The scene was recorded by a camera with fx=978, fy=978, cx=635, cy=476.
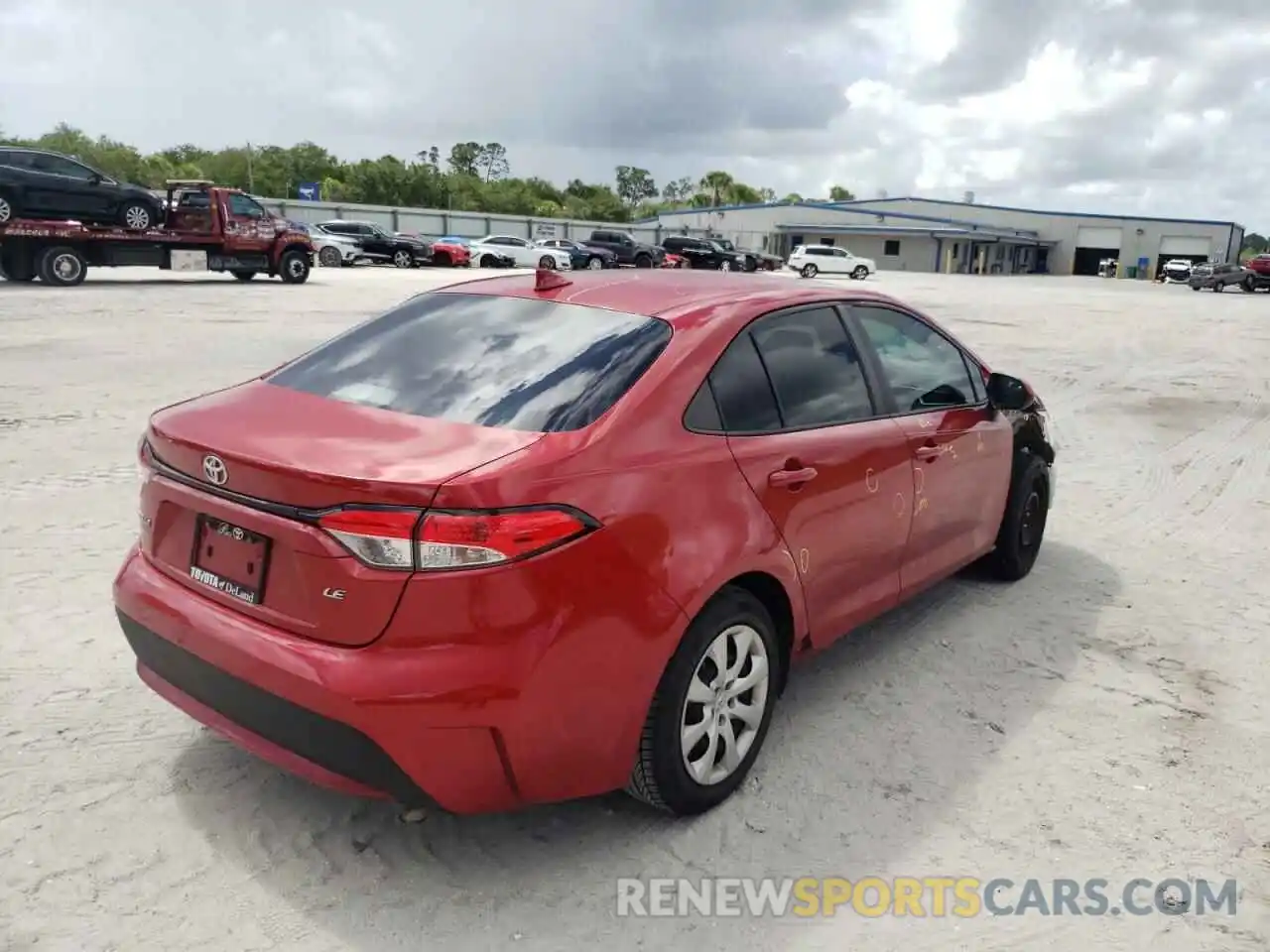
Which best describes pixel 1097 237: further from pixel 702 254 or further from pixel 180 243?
pixel 180 243

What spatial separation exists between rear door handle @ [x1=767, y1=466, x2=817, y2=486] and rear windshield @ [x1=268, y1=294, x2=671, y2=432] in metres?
0.55

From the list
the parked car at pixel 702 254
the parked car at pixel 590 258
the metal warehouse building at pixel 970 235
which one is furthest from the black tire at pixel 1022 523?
the metal warehouse building at pixel 970 235

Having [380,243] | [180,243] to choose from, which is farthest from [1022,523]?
[380,243]

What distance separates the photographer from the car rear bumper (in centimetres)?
238

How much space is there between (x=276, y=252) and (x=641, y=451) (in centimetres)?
2427

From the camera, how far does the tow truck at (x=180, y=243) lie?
20.5 metres

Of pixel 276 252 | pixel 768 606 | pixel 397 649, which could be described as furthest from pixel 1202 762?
pixel 276 252

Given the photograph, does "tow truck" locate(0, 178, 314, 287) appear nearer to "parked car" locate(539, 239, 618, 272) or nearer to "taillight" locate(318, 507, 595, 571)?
"parked car" locate(539, 239, 618, 272)

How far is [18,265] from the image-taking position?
20688 mm

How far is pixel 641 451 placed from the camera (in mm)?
2730

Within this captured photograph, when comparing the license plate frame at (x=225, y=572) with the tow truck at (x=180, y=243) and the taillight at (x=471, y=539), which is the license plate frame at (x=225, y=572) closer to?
the taillight at (x=471, y=539)

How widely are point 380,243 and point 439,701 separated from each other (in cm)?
3844

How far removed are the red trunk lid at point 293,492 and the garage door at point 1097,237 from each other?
3460 inches

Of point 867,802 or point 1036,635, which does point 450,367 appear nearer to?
point 867,802
